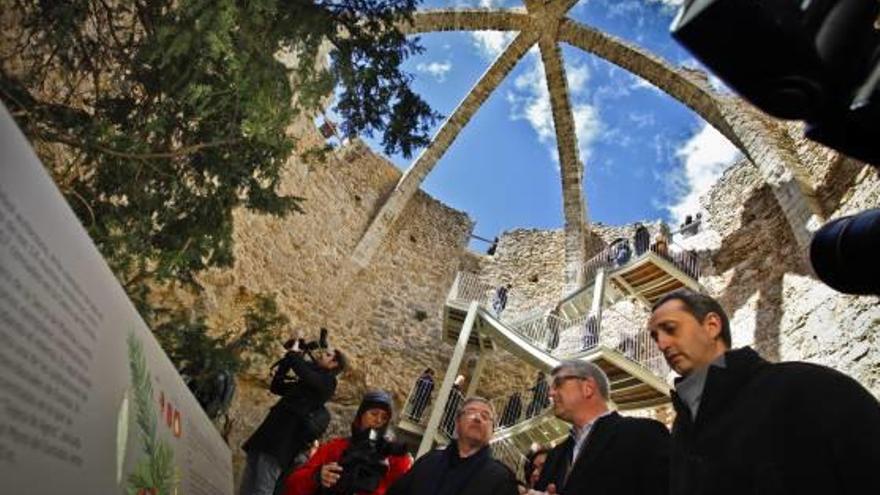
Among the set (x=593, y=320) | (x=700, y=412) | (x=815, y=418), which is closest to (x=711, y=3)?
(x=815, y=418)

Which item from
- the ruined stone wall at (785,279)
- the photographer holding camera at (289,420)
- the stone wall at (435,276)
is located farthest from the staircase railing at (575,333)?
the photographer holding camera at (289,420)

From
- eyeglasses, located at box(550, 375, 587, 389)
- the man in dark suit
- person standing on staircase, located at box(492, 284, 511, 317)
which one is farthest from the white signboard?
person standing on staircase, located at box(492, 284, 511, 317)

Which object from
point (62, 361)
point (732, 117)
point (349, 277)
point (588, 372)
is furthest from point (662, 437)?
point (349, 277)

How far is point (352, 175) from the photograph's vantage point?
1292 centimetres

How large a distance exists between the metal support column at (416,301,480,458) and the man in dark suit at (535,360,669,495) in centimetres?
768

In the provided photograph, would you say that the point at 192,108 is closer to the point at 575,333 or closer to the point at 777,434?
the point at 777,434

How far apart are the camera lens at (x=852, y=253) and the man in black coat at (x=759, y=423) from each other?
0.53 metres

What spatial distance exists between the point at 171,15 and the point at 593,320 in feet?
29.4

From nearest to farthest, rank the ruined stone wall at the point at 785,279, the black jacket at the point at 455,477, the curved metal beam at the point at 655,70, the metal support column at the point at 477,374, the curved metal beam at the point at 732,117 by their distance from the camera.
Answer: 1. the black jacket at the point at 455,477
2. the ruined stone wall at the point at 785,279
3. the curved metal beam at the point at 732,117
4. the curved metal beam at the point at 655,70
5. the metal support column at the point at 477,374

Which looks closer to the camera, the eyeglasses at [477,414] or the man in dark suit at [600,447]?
the man in dark suit at [600,447]

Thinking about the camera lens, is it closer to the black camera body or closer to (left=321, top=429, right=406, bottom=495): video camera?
the black camera body

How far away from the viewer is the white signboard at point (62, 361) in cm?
101

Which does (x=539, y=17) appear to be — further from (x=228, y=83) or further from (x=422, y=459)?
(x=422, y=459)

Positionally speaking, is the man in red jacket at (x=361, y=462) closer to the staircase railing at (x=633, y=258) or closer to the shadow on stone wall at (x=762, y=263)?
the shadow on stone wall at (x=762, y=263)
